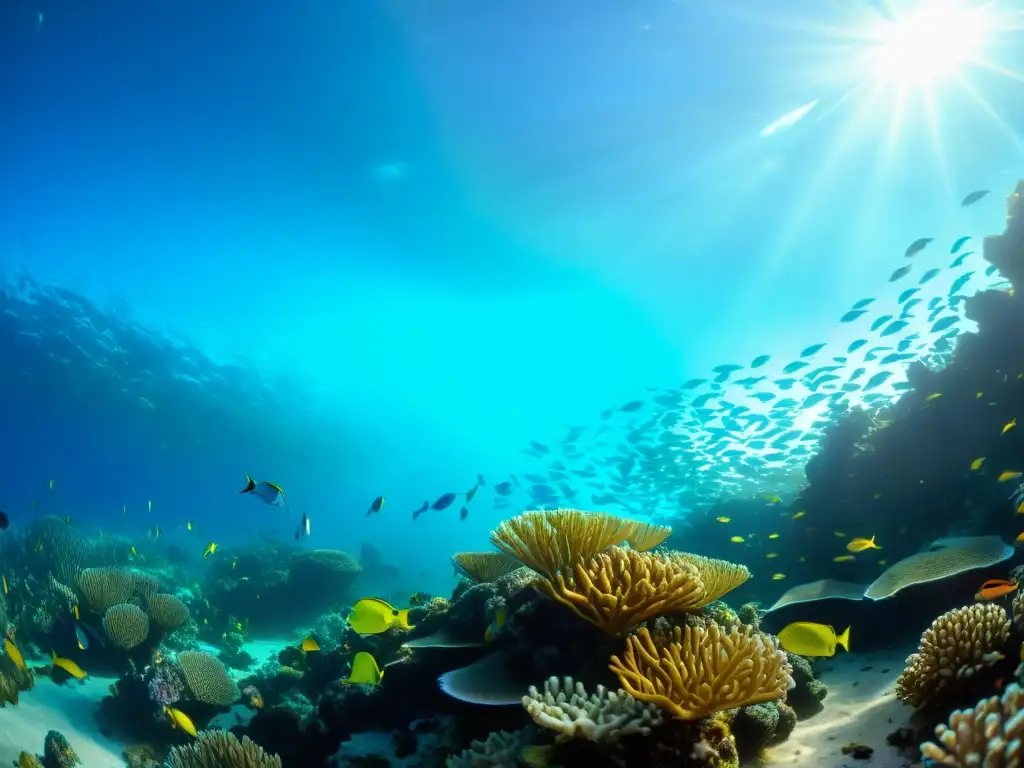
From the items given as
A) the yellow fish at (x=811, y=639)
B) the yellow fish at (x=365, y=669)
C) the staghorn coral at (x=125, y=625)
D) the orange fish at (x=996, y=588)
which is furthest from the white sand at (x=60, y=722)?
the orange fish at (x=996, y=588)

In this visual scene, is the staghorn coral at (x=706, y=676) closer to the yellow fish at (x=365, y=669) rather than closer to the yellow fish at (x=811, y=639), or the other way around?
the yellow fish at (x=811, y=639)

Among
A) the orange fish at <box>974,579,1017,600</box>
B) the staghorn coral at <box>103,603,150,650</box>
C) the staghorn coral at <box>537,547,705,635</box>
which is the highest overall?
the staghorn coral at <box>103,603,150,650</box>

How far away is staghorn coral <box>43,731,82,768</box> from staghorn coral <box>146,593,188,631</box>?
7.86ft

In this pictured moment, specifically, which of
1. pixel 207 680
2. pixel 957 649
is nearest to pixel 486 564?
pixel 957 649

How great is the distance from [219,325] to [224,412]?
39.9 ft

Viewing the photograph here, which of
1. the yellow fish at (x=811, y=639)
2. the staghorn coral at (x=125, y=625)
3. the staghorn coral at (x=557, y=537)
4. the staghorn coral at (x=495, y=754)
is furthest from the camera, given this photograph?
the staghorn coral at (x=125, y=625)

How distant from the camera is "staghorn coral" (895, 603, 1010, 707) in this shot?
3451 mm

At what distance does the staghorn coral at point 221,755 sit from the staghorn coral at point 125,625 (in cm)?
444

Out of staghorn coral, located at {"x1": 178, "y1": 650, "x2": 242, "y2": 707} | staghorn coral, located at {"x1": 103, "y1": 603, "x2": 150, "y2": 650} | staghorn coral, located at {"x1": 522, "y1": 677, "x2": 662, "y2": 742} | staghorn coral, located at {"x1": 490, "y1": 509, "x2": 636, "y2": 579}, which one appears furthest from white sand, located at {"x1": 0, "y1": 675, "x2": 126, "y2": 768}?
staghorn coral, located at {"x1": 522, "y1": 677, "x2": 662, "y2": 742}

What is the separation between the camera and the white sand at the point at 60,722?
573cm

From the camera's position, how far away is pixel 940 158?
1450 cm

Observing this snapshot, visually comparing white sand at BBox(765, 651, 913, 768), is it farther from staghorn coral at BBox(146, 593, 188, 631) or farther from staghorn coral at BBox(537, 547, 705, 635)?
staghorn coral at BBox(146, 593, 188, 631)

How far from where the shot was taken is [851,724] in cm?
410

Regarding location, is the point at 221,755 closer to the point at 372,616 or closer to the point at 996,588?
the point at 372,616
